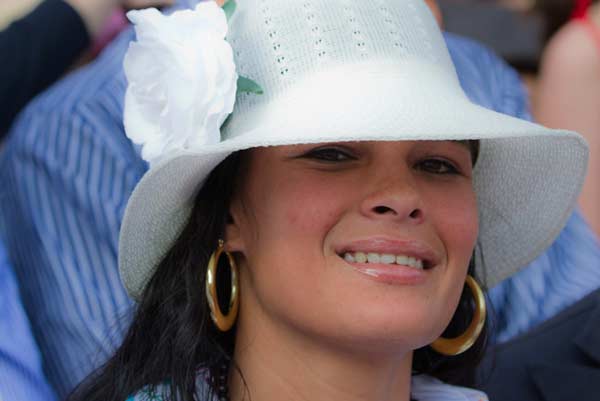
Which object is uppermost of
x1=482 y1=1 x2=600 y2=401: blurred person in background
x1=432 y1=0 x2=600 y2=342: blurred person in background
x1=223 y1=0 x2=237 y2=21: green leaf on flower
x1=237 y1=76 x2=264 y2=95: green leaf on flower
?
x1=223 y1=0 x2=237 y2=21: green leaf on flower

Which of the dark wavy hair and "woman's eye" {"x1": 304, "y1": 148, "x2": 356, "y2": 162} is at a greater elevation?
"woman's eye" {"x1": 304, "y1": 148, "x2": 356, "y2": 162}

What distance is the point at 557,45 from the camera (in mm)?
3125

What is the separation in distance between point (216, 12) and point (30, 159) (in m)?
0.96

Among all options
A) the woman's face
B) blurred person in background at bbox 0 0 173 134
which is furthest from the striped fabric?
the woman's face

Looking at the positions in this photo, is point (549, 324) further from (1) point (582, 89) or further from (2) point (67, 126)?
(2) point (67, 126)

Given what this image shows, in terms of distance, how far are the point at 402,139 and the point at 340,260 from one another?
0.73 ft

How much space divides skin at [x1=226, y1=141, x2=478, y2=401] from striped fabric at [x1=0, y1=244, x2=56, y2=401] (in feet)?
1.56

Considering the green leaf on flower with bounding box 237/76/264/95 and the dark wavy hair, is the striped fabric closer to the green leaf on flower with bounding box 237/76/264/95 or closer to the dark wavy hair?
the dark wavy hair

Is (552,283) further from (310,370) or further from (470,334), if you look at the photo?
(310,370)

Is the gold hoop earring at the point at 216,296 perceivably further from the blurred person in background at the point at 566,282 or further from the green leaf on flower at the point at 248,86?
the blurred person in background at the point at 566,282

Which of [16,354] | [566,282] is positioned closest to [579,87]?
[566,282]

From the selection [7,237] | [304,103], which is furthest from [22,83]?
[304,103]

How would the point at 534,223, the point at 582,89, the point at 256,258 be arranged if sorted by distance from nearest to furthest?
the point at 256,258, the point at 534,223, the point at 582,89

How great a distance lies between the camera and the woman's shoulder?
1.95 meters
